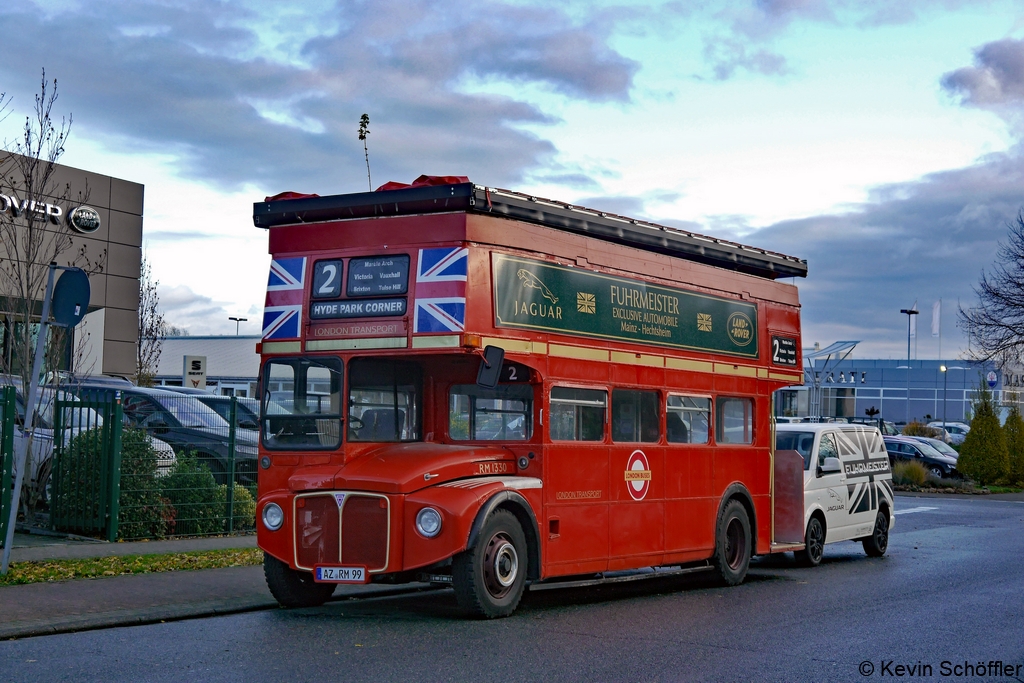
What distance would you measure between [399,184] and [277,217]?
1.27 m

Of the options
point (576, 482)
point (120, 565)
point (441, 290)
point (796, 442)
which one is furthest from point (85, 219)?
point (441, 290)

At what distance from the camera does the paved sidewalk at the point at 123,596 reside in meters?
9.81

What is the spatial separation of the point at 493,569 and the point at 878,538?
31.8 ft

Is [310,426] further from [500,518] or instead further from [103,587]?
[103,587]

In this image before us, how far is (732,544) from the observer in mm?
14484

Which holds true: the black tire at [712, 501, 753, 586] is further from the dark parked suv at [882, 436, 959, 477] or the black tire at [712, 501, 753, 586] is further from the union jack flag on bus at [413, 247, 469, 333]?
the dark parked suv at [882, 436, 959, 477]

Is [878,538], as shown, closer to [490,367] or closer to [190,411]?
[490,367]

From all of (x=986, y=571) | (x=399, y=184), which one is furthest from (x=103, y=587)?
(x=986, y=571)

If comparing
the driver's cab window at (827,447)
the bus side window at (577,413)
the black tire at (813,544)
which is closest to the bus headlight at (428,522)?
the bus side window at (577,413)

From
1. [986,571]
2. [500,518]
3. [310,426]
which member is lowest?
[986,571]

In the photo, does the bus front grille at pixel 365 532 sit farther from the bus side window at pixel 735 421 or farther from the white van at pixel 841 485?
the white van at pixel 841 485

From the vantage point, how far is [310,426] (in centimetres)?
1082

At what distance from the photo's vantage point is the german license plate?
1009 cm

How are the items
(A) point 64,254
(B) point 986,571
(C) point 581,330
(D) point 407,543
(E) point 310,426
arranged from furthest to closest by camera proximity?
(A) point 64,254, (B) point 986,571, (C) point 581,330, (E) point 310,426, (D) point 407,543
